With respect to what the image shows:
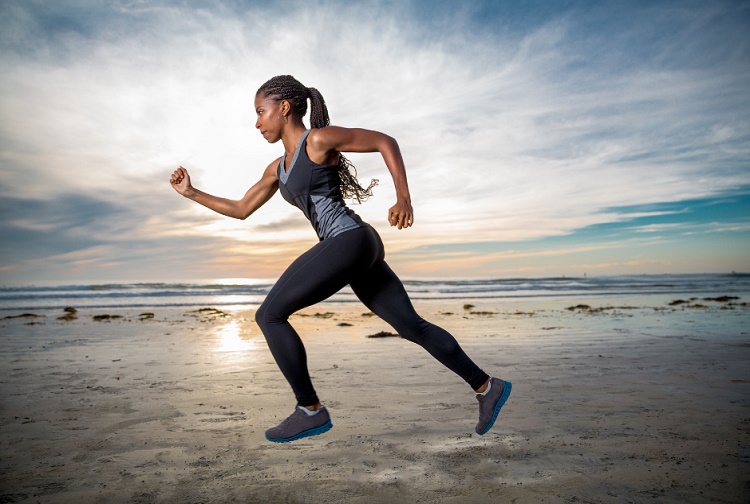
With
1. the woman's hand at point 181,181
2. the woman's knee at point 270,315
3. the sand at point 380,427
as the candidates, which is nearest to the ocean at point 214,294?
the sand at point 380,427

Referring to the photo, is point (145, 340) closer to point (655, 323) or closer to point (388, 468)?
point (388, 468)

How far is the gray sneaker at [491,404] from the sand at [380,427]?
23cm

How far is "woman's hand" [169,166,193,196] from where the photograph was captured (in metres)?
3.69

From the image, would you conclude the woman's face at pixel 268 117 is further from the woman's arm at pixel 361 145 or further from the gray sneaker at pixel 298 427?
the gray sneaker at pixel 298 427

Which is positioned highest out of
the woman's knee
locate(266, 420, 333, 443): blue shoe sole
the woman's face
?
the woman's face

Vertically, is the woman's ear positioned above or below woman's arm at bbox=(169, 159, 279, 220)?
above

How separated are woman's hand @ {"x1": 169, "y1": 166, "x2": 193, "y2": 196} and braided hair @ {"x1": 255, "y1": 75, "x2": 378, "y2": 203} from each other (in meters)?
0.88

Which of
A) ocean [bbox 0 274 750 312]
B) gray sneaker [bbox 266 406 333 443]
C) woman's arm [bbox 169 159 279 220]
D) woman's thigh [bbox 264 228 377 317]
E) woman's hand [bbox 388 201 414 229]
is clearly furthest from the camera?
ocean [bbox 0 274 750 312]

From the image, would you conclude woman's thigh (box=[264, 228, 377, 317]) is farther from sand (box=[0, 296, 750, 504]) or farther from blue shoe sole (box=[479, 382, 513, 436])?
blue shoe sole (box=[479, 382, 513, 436])

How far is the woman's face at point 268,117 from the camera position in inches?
126

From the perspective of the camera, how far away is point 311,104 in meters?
3.38

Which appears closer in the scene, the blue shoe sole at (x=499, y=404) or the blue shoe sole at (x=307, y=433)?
the blue shoe sole at (x=307, y=433)

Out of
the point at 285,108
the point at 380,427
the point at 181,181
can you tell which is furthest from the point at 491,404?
the point at 181,181

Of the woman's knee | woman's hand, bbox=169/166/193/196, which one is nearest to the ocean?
woman's hand, bbox=169/166/193/196
